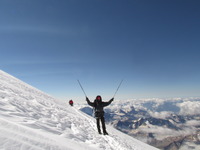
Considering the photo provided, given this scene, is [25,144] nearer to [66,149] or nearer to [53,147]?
[53,147]

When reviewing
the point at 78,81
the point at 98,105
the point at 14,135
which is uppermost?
the point at 78,81

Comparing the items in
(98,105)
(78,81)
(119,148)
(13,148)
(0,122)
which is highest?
(78,81)

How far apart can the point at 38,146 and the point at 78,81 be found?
1074 centimetres

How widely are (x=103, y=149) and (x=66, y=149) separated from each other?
3013mm

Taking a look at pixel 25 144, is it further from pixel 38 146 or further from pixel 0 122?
pixel 0 122

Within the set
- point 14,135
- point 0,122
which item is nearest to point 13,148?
point 14,135

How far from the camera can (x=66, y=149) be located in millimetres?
4445

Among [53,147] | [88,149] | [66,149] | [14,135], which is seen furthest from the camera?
[88,149]

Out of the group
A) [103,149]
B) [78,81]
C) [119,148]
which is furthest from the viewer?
[78,81]

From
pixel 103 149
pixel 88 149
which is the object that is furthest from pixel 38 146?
pixel 103 149

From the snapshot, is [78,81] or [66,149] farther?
[78,81]

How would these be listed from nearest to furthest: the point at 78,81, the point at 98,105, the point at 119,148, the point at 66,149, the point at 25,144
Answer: the point at 25,144 → the point at 66,149 → the point at 119,148 → the point at 98,105 → the point at 78,81

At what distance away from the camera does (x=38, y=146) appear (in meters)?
3.69

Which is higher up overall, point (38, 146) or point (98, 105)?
point (98, 105)
